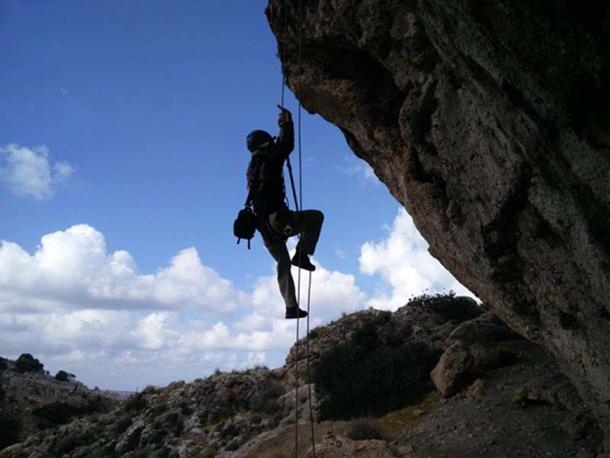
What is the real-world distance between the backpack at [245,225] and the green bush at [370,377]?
6285 mm

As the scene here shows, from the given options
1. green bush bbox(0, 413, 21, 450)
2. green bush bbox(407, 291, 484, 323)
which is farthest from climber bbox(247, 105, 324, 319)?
green bush bbox(0, 413, 21, 450)

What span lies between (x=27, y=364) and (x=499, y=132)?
5705cm

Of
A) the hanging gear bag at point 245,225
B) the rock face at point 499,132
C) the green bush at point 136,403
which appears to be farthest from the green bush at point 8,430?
the rock face at point 499,132

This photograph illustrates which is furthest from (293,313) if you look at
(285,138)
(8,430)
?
(8,430)

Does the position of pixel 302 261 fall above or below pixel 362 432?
above

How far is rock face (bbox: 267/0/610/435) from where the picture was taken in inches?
176

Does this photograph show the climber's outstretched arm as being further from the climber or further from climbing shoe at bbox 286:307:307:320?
climbing shoe at bbox 286:307:307:320

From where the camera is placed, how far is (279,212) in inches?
315

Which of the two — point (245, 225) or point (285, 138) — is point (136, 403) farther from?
point (285, 138)

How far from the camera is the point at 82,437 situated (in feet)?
70.0

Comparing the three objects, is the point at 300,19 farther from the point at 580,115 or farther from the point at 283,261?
the point at 580,115

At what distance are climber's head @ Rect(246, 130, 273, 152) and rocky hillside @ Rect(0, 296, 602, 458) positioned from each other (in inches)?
188

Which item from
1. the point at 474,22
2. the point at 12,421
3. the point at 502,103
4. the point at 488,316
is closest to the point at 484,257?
the point at 502,103

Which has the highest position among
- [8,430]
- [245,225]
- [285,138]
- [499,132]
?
[285,138]
